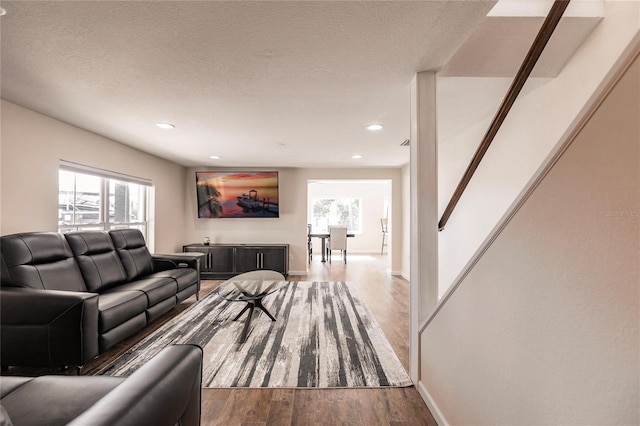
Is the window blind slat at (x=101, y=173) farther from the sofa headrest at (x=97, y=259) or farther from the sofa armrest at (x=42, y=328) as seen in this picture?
the sofa armrest at (x=42, y=328)

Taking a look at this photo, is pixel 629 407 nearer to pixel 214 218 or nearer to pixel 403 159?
pixel 403 159

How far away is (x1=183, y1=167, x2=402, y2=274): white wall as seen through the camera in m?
5.68

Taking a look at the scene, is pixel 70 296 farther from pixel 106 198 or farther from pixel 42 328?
pixel 106 198

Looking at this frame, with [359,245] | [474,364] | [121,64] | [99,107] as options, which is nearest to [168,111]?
[99,107]

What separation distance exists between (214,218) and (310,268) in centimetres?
239

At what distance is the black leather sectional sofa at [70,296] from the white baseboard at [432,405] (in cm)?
237

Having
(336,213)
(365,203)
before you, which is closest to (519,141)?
(365,203)

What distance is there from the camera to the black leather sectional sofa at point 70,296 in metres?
1.92

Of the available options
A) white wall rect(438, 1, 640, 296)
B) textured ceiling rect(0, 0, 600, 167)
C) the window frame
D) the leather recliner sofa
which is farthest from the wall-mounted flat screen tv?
the leather recliner sofa

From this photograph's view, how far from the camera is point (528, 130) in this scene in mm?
2199

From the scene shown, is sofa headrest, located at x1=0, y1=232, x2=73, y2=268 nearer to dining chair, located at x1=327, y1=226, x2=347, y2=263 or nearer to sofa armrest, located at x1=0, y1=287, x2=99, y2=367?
sofa armrest, located at x1=0, y1=287, x2=99, y2=367

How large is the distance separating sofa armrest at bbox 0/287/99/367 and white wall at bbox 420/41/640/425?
8.28 ft

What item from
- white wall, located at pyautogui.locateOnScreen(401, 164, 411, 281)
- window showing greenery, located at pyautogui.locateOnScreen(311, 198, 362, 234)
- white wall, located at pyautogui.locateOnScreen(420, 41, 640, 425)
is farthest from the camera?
window showing greenery, located at pyautogui.locateOnScreen(311, 198, 362, 234)

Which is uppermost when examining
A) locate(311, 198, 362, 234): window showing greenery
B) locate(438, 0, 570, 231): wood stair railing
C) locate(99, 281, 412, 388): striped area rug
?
locate(438, 0, 570, 231): wood stair railing
